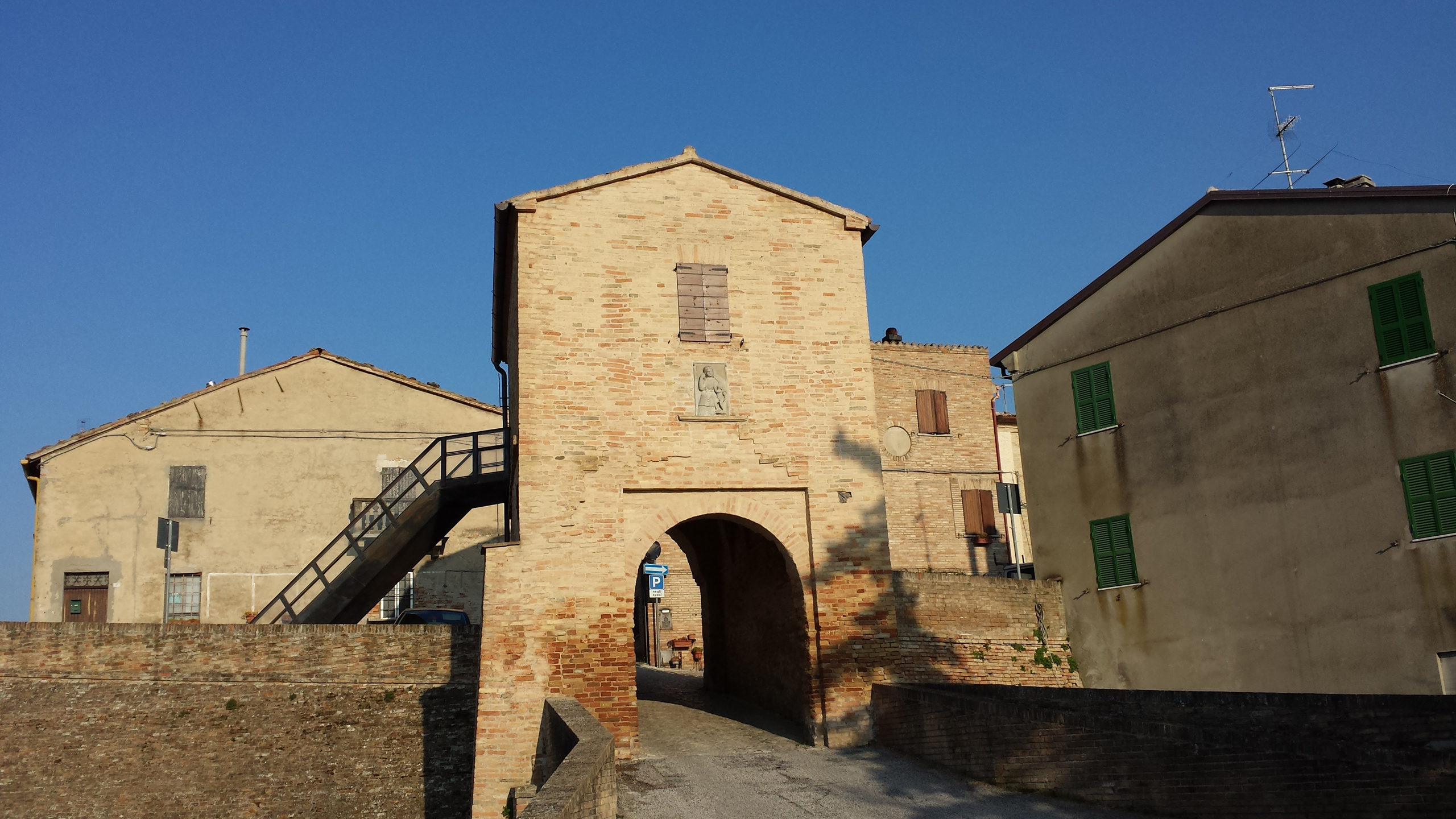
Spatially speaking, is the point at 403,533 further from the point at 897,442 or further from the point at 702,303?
the point at 897,442

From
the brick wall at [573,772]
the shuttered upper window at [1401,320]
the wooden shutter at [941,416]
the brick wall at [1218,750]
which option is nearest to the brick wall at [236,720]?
the brick wall at [573,772]

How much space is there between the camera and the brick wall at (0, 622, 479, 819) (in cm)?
1617

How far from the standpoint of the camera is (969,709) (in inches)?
488

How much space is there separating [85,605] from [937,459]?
20.7 m

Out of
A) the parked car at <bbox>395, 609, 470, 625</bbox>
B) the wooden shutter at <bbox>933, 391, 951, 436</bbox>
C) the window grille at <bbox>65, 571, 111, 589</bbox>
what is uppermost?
the wooden shutter at <bbox>933, 391, 951, 436</bbox>

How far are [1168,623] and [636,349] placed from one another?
29.3 ft

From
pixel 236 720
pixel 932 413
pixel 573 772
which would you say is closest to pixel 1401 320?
pixel 573 772

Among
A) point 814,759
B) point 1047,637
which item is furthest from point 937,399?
point 814,759

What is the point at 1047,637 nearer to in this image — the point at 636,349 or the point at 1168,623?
the point at 1168,623

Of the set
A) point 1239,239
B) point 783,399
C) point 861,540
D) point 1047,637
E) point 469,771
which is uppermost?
point 1239,239

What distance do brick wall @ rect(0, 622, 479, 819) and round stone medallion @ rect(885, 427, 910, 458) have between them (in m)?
15.3

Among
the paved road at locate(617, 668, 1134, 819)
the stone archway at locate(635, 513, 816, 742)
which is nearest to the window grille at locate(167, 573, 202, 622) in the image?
the stone archway at locate(635, 513, 816, 742)

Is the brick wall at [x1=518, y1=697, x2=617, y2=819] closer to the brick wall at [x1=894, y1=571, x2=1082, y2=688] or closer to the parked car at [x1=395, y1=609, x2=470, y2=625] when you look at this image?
the brick wall at [x1=894, y1=571, x2=1082, y2=688]

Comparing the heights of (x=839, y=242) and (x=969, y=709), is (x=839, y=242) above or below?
above
